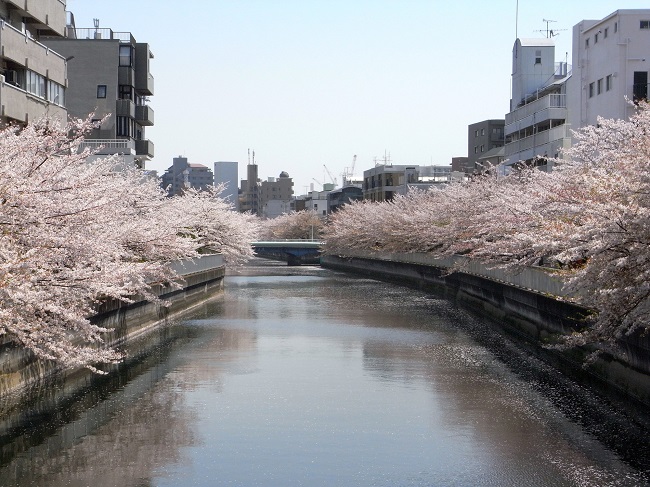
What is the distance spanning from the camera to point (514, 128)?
3120 inches

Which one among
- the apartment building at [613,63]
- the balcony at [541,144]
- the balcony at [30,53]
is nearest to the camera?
the balcony at [30,53]

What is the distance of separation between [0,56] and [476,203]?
27765 mm

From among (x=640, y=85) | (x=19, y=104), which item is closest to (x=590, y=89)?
(x=640, y=85)

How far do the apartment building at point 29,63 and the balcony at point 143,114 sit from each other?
25.6 metres

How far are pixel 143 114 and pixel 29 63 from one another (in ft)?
106

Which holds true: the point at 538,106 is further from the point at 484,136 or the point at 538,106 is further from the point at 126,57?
the point at 484,136

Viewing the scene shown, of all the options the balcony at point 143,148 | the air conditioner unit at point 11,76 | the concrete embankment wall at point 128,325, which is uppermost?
the air conditioner unit at point 11,76

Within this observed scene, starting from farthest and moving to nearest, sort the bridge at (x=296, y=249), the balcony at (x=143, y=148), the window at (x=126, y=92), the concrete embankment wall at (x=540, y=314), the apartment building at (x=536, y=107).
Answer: the bridge at (x=296, y=249)
the balcony at (x=143, y=148)
the apartment building at (x=536, y=107)
the window at (x=126, y=92)
the concrete embankment wall at (x=540, y=314)

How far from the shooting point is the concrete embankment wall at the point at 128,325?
73.4 ft

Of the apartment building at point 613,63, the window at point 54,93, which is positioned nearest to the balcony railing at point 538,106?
the apartment building at point 613,63

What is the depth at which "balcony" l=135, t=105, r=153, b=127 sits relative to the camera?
70000 mm

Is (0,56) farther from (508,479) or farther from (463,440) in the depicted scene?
Answer: (508,479)

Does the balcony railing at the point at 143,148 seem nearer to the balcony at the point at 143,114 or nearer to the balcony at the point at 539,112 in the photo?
the balcony at the point at 143,114

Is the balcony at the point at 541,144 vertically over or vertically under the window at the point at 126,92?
under
